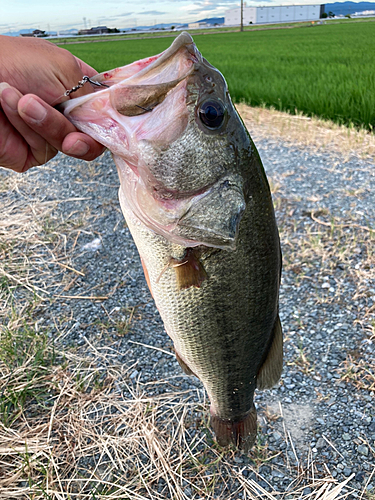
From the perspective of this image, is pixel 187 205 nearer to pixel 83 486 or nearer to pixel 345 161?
pixel 83 486

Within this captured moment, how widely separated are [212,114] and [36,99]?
58 cm

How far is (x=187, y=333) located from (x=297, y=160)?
4.42 m

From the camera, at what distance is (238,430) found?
74.5 inches

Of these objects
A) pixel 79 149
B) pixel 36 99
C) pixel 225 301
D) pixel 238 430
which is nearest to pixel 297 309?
pixel 238 430

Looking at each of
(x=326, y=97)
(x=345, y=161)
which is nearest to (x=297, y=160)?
(x=345, y=161)

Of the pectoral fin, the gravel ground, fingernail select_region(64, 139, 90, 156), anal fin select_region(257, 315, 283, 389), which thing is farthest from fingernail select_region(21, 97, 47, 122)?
the gravel ground

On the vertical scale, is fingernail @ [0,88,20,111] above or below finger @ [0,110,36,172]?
above

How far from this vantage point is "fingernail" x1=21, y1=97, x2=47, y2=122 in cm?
133

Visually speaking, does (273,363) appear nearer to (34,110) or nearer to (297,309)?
(34,110)

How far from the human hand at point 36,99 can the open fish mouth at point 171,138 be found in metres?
0.10

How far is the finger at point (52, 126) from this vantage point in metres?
1.33

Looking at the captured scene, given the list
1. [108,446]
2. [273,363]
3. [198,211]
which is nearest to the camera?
[198,211]

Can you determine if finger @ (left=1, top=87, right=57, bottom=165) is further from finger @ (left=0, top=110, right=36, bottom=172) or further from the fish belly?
the fish belly

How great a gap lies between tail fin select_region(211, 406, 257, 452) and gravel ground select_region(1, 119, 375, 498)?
35 cm
